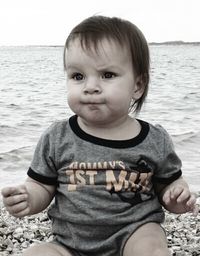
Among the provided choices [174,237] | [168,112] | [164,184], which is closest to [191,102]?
[168,112]

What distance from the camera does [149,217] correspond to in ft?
8.98

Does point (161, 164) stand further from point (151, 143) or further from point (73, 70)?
point (73, 70)

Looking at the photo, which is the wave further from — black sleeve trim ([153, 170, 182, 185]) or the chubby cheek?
the chubby cheek

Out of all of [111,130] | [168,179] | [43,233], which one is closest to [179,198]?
[168,179]

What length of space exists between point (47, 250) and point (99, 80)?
88 cm

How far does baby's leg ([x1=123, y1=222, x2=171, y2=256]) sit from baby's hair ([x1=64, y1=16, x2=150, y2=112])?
2.65ft

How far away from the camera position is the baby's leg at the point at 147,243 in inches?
99.9

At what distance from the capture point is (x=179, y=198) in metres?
Result: 2.62

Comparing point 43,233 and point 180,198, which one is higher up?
point 180,198

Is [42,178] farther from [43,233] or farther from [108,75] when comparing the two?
[43,233]

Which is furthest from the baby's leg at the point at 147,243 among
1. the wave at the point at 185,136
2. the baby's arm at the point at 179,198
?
the wave at the point at 185,136

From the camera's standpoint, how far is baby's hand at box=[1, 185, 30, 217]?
8.38 feet

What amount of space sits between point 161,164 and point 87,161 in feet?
1.32

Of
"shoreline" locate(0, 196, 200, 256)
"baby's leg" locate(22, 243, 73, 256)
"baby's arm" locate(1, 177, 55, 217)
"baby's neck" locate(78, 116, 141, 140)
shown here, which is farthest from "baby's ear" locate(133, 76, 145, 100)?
"shoreline" locate(0, 196, 200, 256)
